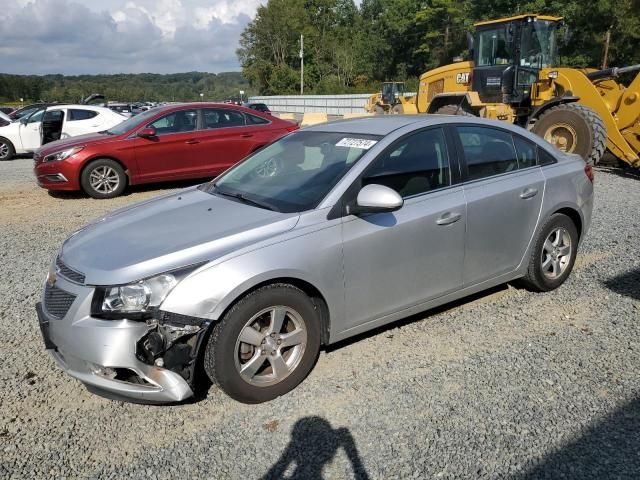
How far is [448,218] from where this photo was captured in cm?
382

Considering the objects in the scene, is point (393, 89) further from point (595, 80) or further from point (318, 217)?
point (318, 217)

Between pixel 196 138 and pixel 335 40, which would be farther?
pixel 335 40

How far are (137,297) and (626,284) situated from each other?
436 centimetres

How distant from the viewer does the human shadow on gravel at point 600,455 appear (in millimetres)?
2609

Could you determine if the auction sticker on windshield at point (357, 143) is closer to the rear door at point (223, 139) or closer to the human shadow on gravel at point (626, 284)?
the human shadow on gravel at point (626, 284)

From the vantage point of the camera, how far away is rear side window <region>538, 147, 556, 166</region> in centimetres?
463

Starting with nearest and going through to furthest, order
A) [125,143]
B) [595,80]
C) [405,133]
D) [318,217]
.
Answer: [318,217] < [405,133] < [125,143] < [595,80]

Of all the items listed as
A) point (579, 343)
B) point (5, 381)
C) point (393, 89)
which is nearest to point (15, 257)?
point (5, 381)

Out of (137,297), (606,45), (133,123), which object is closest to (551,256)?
(137,297)

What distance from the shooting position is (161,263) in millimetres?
2938

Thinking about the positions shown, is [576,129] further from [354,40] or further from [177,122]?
[354,40]

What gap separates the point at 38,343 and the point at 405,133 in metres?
3.13

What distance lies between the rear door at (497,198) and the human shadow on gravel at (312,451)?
5.60 feet

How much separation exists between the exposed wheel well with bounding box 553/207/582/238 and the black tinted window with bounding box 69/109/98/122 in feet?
41.2
